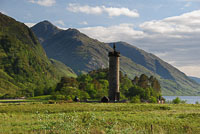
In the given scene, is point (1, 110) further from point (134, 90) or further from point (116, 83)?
point (134, 90)

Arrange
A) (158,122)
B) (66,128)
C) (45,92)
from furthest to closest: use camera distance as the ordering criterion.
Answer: (45,92) → (158,122) → (66,128)

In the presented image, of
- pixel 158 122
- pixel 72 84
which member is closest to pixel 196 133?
pixel 158 122

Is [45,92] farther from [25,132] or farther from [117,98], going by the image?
[25,132]

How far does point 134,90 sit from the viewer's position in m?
128

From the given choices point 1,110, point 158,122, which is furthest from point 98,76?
point 158,122

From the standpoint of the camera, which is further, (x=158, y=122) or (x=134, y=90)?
(x=134, y=90)

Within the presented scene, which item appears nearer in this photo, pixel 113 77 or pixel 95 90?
pixel 113 77

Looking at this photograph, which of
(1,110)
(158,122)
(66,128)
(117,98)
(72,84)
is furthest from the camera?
(72,84)

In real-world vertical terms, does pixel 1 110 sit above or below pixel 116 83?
below

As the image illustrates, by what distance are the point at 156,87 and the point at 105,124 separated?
152144mm

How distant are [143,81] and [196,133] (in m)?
144

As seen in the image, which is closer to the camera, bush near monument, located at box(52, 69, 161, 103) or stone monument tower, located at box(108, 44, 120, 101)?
stone monument tower, located at box(108, 44, 120, 101)

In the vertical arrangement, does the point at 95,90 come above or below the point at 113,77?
below

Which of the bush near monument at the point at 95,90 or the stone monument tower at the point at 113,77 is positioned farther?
the bush near monument at the point at 95,90
